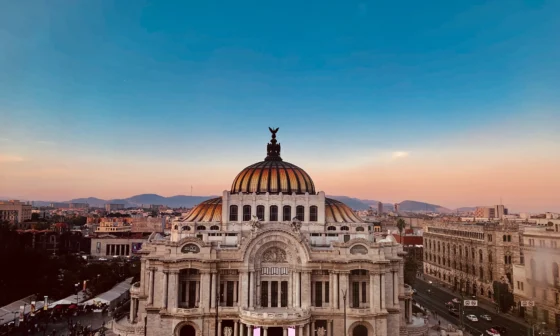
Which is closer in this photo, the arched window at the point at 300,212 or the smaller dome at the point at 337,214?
the arched window at the point at 300,212

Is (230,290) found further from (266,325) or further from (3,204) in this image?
(3,204)

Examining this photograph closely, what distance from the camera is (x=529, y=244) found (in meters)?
65.1

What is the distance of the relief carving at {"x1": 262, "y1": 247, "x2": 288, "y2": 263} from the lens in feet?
176

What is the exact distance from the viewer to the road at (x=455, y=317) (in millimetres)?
64850

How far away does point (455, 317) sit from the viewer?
7325 centimetres

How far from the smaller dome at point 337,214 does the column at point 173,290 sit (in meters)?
22.6

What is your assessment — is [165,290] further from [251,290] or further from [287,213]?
[287,213]

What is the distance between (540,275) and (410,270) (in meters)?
57.7

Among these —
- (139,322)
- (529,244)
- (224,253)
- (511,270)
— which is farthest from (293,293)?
(511,270)

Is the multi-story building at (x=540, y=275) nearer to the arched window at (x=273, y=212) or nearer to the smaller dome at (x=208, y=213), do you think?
the arched window at (x=273, y=212)

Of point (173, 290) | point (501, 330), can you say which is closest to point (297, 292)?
point (173, 290)

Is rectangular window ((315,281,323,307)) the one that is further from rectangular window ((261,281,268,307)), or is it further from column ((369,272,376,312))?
rectangular window ((261,281,268,307))

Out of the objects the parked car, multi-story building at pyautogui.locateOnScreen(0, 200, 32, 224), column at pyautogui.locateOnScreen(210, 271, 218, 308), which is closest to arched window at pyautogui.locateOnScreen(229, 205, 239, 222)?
column at pyautogui.locateOnScreen(210, 271, 218, 308)

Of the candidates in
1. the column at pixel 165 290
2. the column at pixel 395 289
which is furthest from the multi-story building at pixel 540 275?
the column at pixel 165 290
